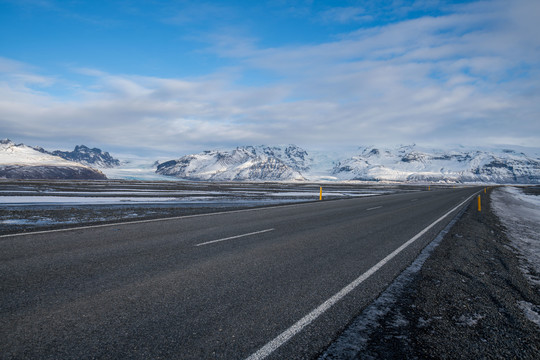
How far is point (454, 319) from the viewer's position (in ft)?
13.2

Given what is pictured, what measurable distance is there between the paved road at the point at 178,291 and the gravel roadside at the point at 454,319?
0.39m

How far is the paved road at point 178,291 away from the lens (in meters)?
3.19

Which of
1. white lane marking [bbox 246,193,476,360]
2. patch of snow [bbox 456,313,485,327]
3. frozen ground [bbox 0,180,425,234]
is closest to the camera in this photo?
white lane marking [bbox 246,193,476,360]

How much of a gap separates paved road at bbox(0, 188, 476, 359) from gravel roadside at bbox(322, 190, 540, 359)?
39 cm

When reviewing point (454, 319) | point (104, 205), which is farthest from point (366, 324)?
point (104, 205)

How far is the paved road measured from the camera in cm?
319

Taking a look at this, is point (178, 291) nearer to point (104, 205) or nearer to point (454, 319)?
point (454, 319)

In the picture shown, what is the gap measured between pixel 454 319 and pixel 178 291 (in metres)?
3.80

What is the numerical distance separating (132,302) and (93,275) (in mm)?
1545

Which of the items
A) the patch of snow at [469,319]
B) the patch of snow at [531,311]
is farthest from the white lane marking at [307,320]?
the patch of snow at [531,311]

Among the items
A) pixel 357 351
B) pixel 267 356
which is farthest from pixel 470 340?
pixel 267 356

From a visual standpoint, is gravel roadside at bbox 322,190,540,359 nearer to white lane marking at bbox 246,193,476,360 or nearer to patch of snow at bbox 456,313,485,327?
patch of snow at bbox 456,313,485,327

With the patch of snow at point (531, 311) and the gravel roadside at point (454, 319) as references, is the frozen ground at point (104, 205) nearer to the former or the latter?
the gravel roadside at point (454, 319)

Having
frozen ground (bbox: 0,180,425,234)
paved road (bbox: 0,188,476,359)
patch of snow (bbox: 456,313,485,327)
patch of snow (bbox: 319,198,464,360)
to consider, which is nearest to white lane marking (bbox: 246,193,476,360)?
paved road (bbox: 0,188,476,359)
